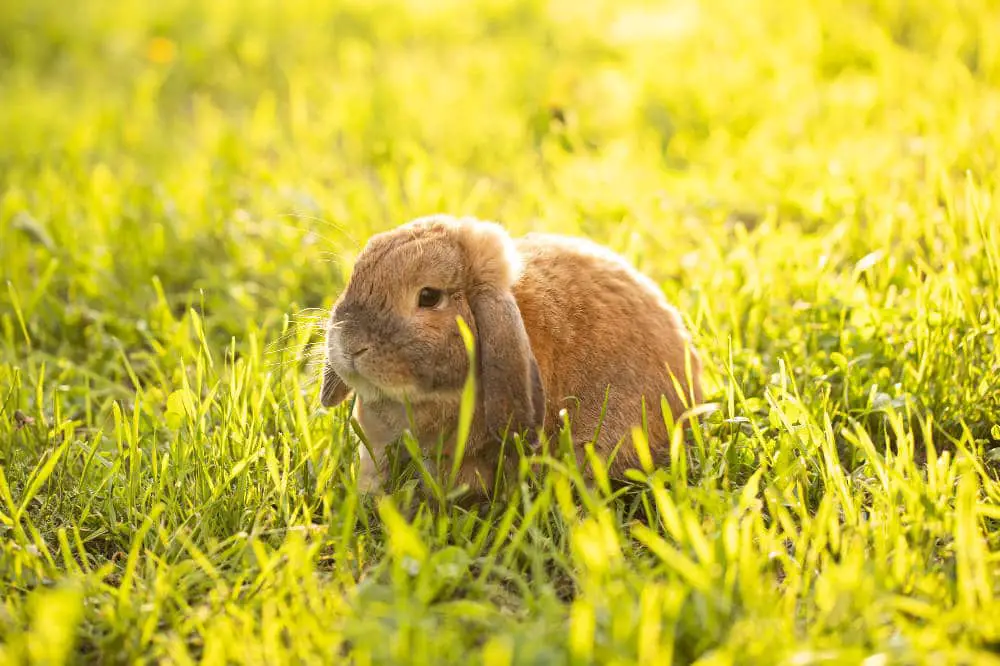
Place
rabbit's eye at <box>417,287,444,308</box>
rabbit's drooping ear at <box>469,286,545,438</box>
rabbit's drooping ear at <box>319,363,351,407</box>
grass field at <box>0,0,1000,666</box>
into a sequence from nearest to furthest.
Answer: grass field at <box>0,0,1000,666</box> < rabbit's drooping ear at <box>469,286,545,438</box> < rabbit's eye at <box>417,287,444,308</box> < rabbit's drooping ear at <box>319,363,351,407</box>

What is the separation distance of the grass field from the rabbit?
15cm

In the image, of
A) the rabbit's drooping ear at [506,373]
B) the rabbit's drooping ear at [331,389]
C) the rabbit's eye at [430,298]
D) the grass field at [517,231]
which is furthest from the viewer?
the rabbit's drooping ear at [331,389]

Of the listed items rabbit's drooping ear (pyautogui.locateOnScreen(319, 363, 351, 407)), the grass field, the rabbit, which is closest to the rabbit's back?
the rabbit

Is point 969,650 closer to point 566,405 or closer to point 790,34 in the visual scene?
point 566,405

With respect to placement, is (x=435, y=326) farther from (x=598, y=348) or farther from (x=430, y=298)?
(x=598, y=348)

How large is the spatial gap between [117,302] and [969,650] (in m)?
3.57

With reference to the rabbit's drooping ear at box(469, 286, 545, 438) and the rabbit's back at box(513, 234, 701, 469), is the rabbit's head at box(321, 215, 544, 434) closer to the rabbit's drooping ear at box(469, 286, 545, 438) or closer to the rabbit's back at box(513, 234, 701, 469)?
the rabbit's drooping ear at box(469, 286, 545, 438)

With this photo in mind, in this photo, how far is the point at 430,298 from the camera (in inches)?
120

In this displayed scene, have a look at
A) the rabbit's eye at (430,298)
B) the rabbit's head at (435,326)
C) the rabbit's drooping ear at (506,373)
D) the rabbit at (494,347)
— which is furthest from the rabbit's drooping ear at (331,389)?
the rabbit's drooping ear at (506,373)

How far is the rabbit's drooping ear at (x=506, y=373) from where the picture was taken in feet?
9.43

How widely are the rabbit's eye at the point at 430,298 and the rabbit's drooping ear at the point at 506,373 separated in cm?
17

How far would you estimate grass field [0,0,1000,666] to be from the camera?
7.77ft

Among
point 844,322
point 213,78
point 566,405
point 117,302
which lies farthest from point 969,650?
point 213,78

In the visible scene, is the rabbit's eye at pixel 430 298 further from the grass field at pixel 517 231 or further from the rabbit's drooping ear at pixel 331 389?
the grass field at pixel 517 231
